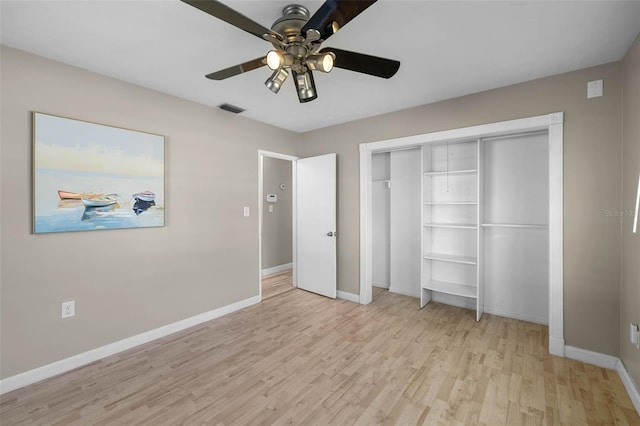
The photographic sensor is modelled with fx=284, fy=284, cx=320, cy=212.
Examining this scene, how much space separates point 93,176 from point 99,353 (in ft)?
5.09

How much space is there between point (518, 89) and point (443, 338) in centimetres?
254

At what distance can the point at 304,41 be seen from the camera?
5.13 ft

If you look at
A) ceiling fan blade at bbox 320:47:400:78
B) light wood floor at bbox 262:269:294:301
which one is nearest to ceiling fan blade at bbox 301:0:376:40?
ceiling fan blade at bbox 320:47:400:78

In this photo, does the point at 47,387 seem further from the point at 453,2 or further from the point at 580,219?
the point at 580,219

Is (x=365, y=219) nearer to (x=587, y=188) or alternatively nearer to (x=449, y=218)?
(x=449, y=218)

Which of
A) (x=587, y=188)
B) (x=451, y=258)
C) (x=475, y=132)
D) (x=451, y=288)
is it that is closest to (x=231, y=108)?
(x=475, y=132)

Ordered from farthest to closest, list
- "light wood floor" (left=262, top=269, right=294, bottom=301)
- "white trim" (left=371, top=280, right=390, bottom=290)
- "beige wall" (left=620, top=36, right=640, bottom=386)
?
"white trim" (left=371, top=280, right=390, bottom=290), "light wood floor" (left=262, top=269, right=294, bottom=301), "beige wall" (left=620, top=36, right=640, bottom=386)

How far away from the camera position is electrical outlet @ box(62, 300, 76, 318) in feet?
7.65

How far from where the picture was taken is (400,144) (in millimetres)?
3514

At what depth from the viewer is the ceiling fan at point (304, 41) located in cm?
128

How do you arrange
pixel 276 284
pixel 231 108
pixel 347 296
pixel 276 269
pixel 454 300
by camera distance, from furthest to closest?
pixel 276 269 → pixel 276 284 → pixel 347 296 → pixel 454 300 → pixel 231 108

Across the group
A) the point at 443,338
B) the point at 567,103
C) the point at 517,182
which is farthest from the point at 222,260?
the point at 567,103

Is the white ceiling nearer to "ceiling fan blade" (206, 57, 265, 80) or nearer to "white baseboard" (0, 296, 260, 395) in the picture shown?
"ceiling fan blade" (206, 57, 265, 80)

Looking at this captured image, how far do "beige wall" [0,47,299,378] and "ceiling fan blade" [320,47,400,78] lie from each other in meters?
2.11
